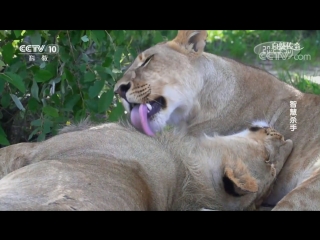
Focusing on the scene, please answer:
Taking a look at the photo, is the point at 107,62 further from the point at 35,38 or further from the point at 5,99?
the point at 5,99

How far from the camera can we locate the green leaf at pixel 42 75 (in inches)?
155

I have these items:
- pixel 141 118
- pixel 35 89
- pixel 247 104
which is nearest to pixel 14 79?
pixel 35 89

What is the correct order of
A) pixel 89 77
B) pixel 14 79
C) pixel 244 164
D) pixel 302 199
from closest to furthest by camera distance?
pixel 302 199
pixel 244 164
pixel 14 79
pixel 89 77

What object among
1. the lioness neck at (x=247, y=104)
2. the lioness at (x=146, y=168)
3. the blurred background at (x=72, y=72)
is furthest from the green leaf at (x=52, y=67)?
the lioness neck at (x=247, y=104)

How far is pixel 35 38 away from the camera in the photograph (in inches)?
150

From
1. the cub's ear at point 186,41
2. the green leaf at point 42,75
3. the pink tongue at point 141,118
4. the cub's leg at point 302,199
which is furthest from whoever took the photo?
the green leaf at point 42,75

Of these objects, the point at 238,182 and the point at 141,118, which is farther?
the point at 141,118

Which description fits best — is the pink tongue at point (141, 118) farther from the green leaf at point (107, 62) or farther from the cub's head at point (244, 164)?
the green leaf at point (107, 62)

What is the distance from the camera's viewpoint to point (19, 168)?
335cm

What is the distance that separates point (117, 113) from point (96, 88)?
0.31 metres

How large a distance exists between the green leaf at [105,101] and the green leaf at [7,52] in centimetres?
44

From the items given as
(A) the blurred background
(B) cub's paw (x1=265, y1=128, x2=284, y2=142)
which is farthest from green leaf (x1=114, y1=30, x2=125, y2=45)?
(B) cub's paw (x1=265, y1=128, x2=284, y2=142)

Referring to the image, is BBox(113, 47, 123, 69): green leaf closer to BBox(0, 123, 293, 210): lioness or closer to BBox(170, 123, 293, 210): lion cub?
BBox(0, 123, 293, 210): lioness

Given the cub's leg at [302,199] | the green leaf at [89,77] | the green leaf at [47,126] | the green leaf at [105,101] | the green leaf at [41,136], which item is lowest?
the green leaf at [41,136]
